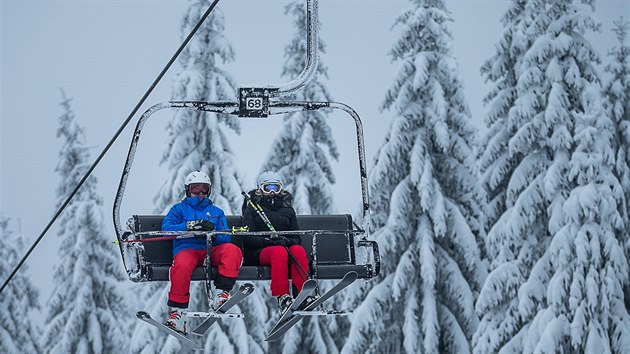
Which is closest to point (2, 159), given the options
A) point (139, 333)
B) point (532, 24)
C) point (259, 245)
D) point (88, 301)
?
point (88, 301)

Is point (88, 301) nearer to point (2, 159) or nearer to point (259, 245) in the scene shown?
point (259, 245)

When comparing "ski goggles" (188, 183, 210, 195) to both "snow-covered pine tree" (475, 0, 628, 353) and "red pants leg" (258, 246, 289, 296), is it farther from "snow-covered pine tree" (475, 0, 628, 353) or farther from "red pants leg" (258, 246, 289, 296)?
"snow-covered pine tree" (475, 0, 628, 353)

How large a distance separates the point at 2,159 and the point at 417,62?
5539 centimetres

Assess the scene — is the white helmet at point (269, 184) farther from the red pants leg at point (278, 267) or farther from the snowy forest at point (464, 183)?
the snowy forest at point (464, 183)

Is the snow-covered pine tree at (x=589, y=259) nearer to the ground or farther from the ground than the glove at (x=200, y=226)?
farther from the ground

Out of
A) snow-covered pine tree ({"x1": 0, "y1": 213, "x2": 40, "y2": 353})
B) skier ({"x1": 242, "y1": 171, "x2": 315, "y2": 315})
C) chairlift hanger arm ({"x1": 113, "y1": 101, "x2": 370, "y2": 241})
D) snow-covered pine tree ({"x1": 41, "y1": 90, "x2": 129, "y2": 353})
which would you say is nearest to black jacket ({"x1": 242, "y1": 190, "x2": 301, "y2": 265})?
skier ({"x1": 242, "y1": 171, "x2": 315, "y2": 315})

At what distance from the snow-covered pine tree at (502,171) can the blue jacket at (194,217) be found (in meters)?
17.7

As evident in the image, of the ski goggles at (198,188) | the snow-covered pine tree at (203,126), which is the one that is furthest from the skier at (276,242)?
the snow-covered pine tree at (203,126)

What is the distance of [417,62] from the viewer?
31.1 meters

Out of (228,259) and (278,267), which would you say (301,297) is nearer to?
(278,267)

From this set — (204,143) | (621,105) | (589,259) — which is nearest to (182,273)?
(589,259)

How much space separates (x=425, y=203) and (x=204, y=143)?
541 centimetres

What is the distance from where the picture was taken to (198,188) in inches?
511

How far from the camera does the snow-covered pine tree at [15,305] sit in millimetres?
41406
